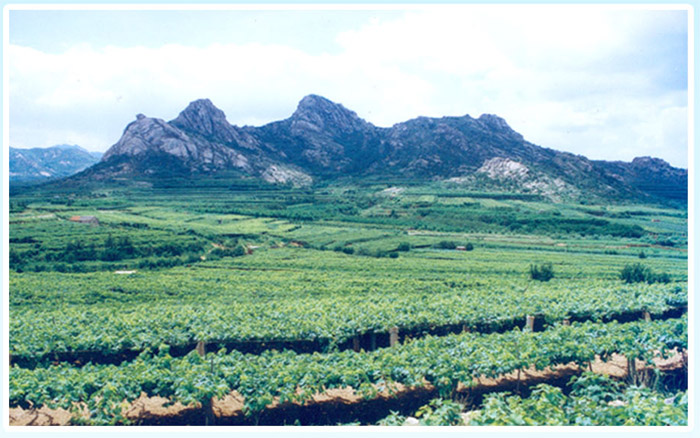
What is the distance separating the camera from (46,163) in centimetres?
10438

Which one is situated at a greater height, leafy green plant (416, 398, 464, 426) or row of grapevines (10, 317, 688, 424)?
leafy green plant (416, 398, 464, 426)

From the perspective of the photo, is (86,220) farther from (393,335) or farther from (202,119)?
(202,119)

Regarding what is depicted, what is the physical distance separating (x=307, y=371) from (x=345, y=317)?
4085 mm

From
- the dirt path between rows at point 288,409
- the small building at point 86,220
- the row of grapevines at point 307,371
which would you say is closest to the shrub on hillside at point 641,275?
the row of grapevines at point 307,371

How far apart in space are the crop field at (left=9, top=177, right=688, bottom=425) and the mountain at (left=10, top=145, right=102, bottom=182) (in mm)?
51585

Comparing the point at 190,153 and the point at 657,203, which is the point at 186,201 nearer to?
the point at 190,153

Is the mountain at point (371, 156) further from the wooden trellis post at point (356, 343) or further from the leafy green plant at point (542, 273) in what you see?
the wooden trellis post at point (356, 343)

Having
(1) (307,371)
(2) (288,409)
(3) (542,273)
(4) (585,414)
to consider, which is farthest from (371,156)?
(4) (585,414)

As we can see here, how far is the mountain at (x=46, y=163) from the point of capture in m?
87.8

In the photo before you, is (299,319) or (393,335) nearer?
(393,335)

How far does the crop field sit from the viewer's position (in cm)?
788

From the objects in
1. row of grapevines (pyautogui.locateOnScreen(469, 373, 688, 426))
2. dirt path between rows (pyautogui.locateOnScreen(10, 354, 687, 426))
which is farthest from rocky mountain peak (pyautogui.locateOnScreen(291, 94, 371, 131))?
row of grapevines (pyautogui.locateOnScreen(469, 373, 688, 426))

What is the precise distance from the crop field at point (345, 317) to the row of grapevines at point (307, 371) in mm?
44

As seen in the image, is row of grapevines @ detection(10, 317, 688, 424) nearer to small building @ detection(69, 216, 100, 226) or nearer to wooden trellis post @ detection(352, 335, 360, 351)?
wooden trellis post @ detection(352, 335, 360, 351)
